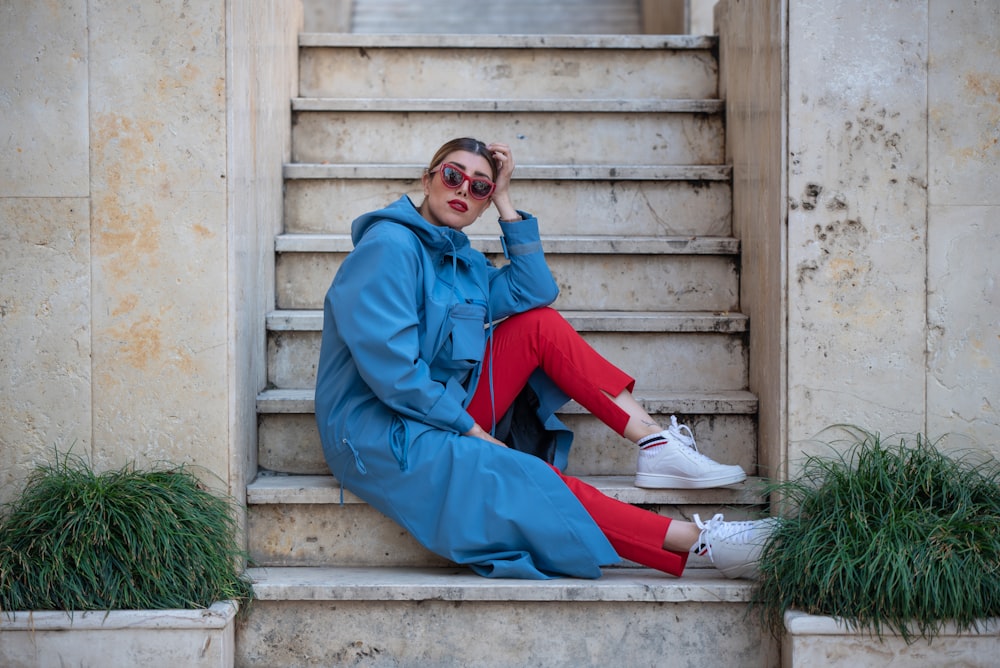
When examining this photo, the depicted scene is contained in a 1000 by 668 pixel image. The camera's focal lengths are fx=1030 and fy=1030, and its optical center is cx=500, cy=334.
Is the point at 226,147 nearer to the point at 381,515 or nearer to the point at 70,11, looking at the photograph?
the point at 70,11

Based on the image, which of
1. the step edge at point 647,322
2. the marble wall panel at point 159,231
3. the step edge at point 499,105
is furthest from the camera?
the step edge at point 499,105

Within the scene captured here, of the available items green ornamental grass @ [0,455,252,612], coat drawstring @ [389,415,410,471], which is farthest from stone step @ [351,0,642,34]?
green ornamental grass @ [0,455,252,612]

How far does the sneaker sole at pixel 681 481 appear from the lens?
9.88ft

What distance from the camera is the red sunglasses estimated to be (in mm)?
3018

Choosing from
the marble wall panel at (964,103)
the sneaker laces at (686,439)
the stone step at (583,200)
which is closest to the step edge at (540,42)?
the stone step at (583,200)

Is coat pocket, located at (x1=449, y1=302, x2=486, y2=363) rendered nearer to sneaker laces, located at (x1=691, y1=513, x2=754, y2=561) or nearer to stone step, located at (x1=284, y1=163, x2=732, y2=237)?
sneaker laces, located at (x1=691, y1=513, x2=754, y2=561)

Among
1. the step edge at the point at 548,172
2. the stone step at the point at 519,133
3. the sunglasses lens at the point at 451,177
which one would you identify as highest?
the stone step at the point at 519,133

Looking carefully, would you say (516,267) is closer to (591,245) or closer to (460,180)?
(460,180)

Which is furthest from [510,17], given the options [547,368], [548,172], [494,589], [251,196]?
[494,589]

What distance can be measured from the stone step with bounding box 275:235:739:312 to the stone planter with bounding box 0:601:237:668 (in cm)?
129

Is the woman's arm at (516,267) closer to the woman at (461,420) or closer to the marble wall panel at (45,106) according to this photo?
the woman at (461,420)

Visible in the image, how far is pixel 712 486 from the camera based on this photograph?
9.93 ft

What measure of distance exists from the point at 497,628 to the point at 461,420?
0.58 meters

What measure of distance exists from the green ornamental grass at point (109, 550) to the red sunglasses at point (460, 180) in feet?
3.80
